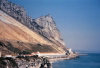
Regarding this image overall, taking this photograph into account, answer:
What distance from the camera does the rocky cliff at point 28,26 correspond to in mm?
106325

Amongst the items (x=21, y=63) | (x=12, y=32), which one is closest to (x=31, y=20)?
(x=12, y=32)

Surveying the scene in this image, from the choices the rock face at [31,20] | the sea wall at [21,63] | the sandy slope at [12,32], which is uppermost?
the rock face at [31,20]

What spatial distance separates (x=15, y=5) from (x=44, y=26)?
108ft

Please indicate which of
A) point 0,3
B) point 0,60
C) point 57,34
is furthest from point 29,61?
point 57,34

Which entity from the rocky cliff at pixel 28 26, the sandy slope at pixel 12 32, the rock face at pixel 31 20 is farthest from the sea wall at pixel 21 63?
the rock face at pixel 31 20

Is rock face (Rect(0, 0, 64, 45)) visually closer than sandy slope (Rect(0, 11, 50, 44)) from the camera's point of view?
No

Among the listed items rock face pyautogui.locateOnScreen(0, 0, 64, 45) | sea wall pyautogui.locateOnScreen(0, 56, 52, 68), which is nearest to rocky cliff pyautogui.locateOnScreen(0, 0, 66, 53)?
rock face pyautogui.locateOnScreen(0, 0, 64, 45)

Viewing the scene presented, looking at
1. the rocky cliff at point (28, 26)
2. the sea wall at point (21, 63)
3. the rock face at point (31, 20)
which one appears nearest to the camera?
the sea wall at point (21, 63)

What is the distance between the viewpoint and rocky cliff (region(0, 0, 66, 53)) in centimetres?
10632

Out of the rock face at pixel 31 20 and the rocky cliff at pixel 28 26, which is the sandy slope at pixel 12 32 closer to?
the rocky cliff at pixel 28 26

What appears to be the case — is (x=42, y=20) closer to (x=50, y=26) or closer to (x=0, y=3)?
(x=50, y=26)

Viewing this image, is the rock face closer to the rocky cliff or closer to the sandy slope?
the rocky cliff

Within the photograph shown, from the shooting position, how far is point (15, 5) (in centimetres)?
14962

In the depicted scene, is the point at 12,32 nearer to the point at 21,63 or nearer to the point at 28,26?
the point at 28,26
